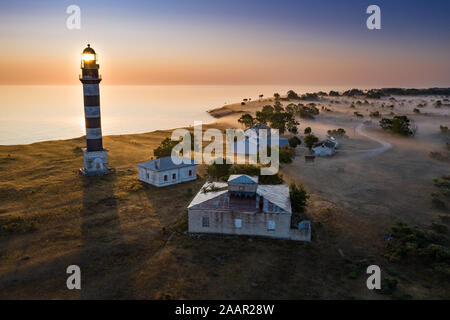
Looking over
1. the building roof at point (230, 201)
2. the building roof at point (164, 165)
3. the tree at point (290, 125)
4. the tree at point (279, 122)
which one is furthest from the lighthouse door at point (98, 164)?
the tree at point (290, 125)

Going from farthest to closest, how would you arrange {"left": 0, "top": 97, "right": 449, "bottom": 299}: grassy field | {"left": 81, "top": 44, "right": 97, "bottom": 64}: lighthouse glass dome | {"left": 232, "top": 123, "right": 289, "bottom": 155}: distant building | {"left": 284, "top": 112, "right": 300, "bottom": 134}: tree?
{"left": 284, "top": 112, "right": 300, "bottom": 134}: tree < {"left": 232, "top": 123, "right": 289, "bottom": 155}: distant building < {"left": 81, "top": 44, "right": 97, "bottom": 64}: lighthouse glass dome < {"left": 0, "top": 97, "right": 449, "bottom": 299}: grassy field

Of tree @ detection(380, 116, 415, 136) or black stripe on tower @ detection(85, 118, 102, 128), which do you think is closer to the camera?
black stripe on tower @ detection(85, 118, 102, 128)

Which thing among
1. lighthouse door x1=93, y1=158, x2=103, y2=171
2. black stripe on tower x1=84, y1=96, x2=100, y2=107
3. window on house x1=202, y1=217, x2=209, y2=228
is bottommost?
window on house x1=202, y1=217, x2=209, y2=228

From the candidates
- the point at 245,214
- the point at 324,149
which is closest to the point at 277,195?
the point at 245,214

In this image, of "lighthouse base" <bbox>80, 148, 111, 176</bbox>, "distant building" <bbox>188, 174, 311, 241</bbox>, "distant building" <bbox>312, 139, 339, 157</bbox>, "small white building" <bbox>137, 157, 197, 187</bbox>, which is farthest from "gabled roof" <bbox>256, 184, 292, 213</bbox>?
"distant building" <bbox>312, 139, 339, 157</bbox>

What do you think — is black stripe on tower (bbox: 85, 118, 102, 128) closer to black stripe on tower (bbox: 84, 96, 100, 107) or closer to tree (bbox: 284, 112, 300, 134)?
black stripe on tower (bbox: 84, 96, 100, 107)

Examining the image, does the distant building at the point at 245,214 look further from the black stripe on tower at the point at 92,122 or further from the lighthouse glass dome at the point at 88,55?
the lighthouse glass dome at the point at 88,55
